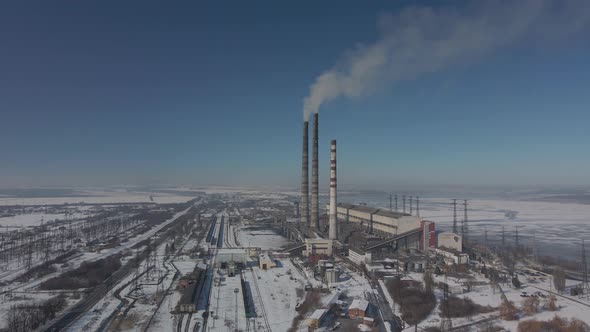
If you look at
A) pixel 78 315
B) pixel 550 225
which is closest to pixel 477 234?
pixel 550 225

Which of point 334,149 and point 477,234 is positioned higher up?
point 334,149

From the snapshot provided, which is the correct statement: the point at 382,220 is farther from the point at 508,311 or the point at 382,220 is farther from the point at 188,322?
the point at 188,322

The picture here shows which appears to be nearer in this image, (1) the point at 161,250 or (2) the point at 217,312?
(2) the point at 217,312

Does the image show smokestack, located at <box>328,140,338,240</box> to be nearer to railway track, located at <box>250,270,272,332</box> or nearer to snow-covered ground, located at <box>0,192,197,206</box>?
railway track, located at <box>250,270,272,332</box>

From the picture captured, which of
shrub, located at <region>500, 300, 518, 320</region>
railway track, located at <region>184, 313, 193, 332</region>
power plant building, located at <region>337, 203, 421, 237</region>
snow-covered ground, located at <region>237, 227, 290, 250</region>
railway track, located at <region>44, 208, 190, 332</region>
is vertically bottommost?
snow-covered ground, located at <region>237, 227, 290, 250</region>

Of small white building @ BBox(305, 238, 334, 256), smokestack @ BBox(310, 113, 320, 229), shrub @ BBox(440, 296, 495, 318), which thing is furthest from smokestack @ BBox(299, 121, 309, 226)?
shrub @ BBox(440, 296, 495, 318)

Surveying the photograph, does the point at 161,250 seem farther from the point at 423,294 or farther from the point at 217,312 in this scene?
the point at 423,294

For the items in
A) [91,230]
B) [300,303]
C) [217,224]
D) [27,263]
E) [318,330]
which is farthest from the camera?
[217,224]

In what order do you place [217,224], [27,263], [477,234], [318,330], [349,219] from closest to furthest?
[318,330] < [27,263] < [477,234] < [349,219] < [217,224]
